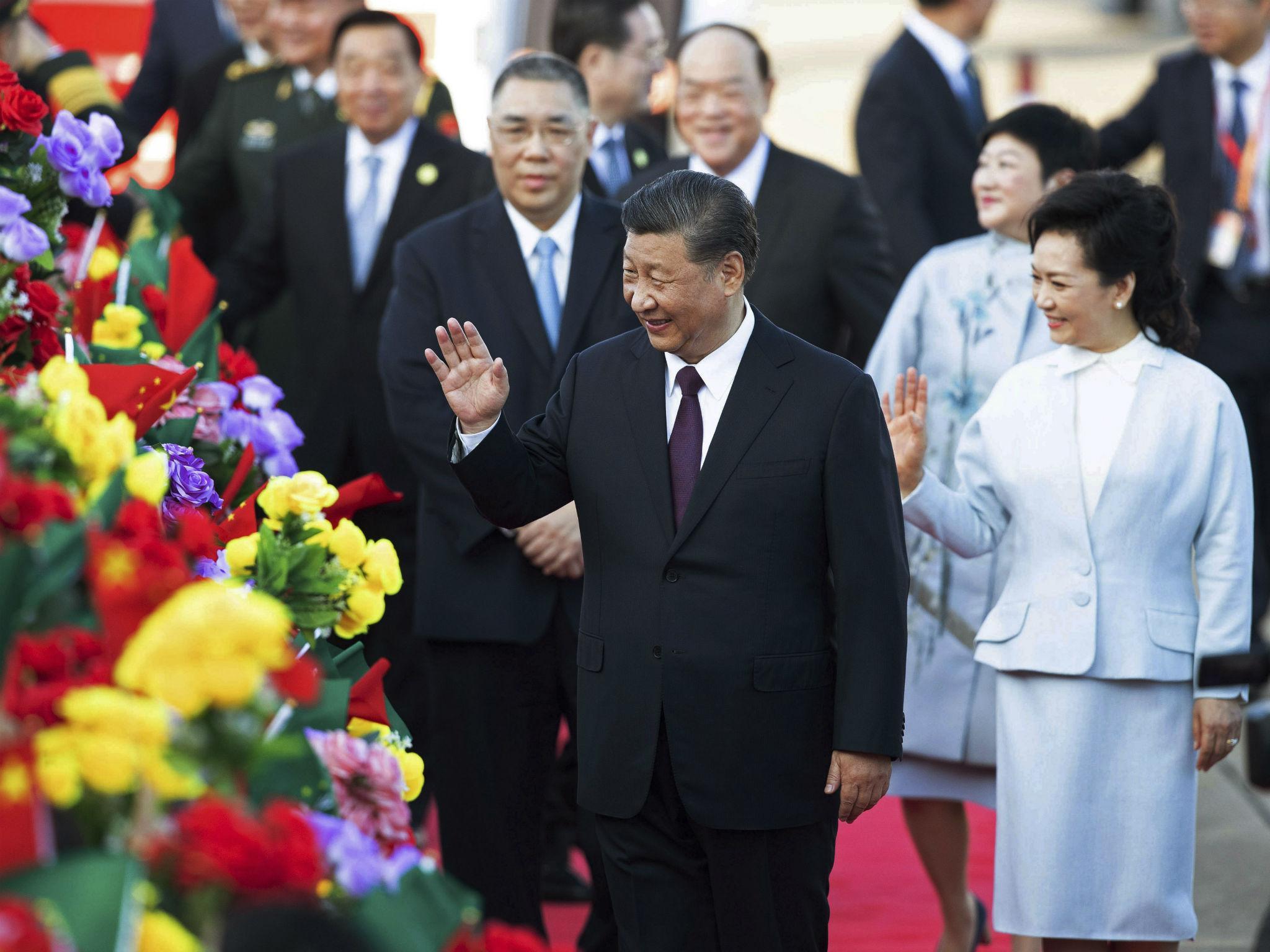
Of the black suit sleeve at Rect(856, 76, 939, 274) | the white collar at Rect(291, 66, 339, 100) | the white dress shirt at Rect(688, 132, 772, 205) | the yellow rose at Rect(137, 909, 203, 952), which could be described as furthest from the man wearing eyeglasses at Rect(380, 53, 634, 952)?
the yellow rose at Rect(137, 909, 203, 952)

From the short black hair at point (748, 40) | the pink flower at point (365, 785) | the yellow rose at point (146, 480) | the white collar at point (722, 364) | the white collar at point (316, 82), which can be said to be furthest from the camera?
the white collar at point (316, 82)

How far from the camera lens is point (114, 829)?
59.4 inches

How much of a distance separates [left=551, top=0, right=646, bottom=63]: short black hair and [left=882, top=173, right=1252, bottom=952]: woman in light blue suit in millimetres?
2420

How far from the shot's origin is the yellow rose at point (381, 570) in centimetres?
237

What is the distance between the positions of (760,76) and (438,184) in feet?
3.04

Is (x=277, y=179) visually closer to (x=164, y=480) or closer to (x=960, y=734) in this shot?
(x=960, y=734)

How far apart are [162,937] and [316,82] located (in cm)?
477

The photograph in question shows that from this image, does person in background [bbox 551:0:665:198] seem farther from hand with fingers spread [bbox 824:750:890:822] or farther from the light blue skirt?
hand with fingers spread [bbox 824:750:890:822]

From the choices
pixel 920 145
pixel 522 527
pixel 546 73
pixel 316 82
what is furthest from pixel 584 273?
pixel 316 82

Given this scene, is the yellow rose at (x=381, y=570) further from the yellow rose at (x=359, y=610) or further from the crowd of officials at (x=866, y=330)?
the crowd of officials at (x=866, y=330)

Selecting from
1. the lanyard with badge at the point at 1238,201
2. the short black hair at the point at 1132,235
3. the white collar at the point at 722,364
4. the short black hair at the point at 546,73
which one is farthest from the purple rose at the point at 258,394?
the lanyard with badge at the point at 1238,201

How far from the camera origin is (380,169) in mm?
5039

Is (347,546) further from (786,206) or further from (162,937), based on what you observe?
(786,206)

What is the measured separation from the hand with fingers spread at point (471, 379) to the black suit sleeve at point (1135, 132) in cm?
385
